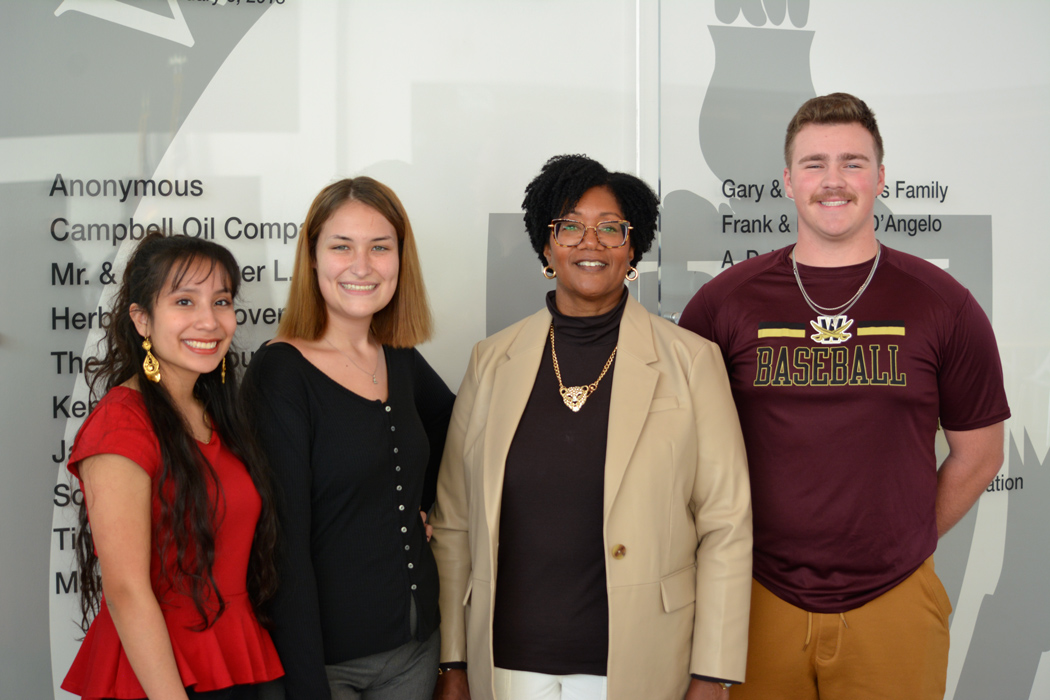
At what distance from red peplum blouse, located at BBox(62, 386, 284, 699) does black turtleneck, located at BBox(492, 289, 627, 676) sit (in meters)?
0.60

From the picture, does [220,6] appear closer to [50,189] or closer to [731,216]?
[50,189]

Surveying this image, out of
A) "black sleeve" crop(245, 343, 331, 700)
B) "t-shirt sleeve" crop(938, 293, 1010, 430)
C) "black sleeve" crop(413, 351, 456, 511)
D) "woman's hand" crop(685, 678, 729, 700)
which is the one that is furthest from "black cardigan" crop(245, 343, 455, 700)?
"t-shirt sleeve" crop(938, 293, 1010, 430)

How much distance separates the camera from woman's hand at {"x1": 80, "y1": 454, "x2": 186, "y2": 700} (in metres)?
1.63

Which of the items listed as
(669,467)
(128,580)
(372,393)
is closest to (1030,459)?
(669,467)

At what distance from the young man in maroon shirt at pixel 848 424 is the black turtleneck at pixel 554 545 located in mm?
557

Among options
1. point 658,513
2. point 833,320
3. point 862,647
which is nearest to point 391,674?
point 658,513

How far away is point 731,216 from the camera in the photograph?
3.31 metres

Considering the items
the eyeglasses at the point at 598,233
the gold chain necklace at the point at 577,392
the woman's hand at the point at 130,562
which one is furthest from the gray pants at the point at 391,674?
the eyeglasses at the point at 598,233

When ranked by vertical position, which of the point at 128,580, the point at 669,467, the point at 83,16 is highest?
the point at 83,16

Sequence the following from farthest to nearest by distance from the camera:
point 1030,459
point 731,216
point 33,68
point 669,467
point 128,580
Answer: point 1030,459
point 731,216
point 33,68
point 669,467
point 128,580

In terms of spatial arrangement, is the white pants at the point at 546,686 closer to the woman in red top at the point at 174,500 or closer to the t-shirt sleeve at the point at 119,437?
the woman in red top at the point at 174,500

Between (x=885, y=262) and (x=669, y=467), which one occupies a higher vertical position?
(x=885, y=262)

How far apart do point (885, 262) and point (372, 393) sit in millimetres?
1586

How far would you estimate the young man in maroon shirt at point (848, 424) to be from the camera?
217cm
